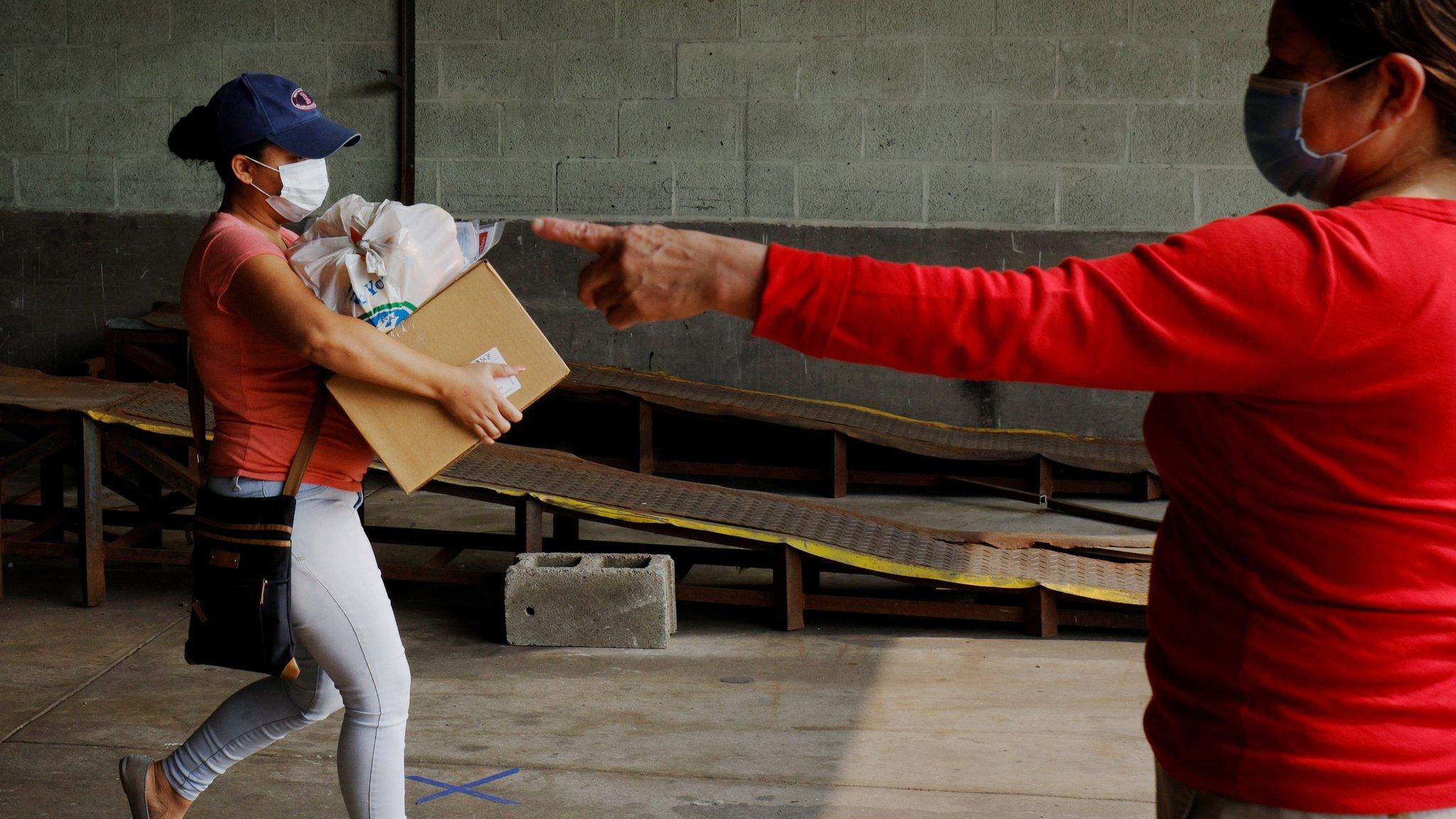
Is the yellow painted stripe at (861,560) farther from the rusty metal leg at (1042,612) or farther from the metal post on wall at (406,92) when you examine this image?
the metal post on wall at (406,92)

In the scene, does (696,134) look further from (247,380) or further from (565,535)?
(247,380)

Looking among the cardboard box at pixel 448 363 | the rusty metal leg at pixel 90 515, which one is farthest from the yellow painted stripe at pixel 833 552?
the cardboard box at pixel 448 363

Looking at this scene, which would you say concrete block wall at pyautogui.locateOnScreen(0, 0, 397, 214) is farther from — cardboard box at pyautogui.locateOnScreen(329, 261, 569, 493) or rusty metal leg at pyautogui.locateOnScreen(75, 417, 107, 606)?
cardboard box at pyautogui.locateOnScreen(329, 261, 569, 493)

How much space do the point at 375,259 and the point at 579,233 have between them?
1.21 meters

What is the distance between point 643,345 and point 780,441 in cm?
104

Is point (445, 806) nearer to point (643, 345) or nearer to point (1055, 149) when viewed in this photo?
point (643, 345)

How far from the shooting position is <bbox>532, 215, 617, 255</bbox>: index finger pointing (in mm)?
1240

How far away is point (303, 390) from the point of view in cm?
244

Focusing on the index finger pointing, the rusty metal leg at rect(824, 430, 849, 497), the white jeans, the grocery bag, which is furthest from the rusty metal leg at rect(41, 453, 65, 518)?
the index finger pointing

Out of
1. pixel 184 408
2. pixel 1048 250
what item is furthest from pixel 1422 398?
pixel 1048 250

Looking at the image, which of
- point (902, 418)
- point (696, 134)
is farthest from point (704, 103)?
point (902, 418)

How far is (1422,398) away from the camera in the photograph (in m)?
1.10

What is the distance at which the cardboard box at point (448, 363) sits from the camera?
7.86 feet

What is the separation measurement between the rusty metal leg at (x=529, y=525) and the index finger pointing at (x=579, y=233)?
3.54m
